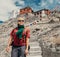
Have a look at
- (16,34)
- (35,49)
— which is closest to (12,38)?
(16,34)

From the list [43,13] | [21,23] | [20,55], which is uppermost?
[43,13]

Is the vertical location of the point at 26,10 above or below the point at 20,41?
above

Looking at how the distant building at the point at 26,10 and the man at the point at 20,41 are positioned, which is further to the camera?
the distant building at the point at 26,10

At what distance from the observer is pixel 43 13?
114812 millimetres

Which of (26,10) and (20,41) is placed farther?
(26,10)

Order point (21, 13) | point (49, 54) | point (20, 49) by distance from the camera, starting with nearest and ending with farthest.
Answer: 1. point (20, 49)
2. point (49, 54)
3. point (21, 13)

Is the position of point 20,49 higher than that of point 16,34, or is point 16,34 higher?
point 16,34

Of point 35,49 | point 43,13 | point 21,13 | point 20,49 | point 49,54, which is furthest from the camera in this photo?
point 21,13

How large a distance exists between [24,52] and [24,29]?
2.32 feet

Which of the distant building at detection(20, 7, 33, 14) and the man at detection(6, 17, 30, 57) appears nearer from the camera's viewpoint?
the man at detection(6, 17, 30, 57)

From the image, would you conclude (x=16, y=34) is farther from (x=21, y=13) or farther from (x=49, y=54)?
(x=21, y=13)

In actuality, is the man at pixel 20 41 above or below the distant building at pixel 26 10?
below

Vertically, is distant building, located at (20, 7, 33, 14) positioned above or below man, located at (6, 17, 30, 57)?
above

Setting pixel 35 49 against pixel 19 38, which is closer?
pixel 19 38
